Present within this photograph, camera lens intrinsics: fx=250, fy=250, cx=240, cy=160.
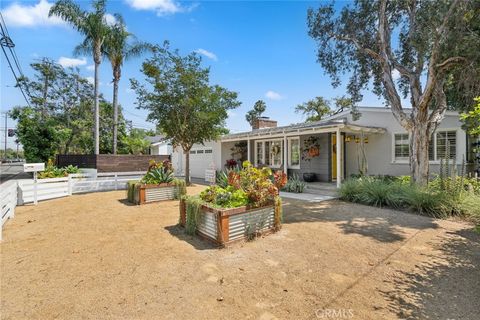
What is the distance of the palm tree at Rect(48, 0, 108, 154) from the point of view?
44.3 ft

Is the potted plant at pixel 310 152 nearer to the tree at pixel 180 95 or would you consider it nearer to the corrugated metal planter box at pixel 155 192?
the tree at pixel 180 95

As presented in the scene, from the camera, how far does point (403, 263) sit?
3.69 meters

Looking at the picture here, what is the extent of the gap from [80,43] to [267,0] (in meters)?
12.2

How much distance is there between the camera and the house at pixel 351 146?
984 cm

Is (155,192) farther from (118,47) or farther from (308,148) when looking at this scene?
(118,47)

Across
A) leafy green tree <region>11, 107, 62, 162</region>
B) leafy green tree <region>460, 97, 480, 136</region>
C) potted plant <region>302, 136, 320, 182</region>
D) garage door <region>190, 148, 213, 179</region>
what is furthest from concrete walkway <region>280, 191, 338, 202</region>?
leafy green tree <region>11, 107, 62, 162</region>

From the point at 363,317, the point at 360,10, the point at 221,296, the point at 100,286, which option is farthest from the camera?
the point at 360,10

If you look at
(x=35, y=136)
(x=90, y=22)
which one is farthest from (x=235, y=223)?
(x=35, y=136)

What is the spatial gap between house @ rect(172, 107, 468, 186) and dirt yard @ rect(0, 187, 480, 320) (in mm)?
4977

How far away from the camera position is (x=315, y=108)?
94.2ft

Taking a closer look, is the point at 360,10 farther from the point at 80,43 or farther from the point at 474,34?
the point at 80,43

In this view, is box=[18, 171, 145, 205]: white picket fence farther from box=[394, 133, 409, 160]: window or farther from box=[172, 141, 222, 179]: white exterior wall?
box=[394, 133, 409, 160]: window

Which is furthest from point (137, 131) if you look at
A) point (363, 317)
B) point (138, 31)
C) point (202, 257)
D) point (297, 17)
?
point (363, 317)

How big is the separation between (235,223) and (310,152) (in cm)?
839
